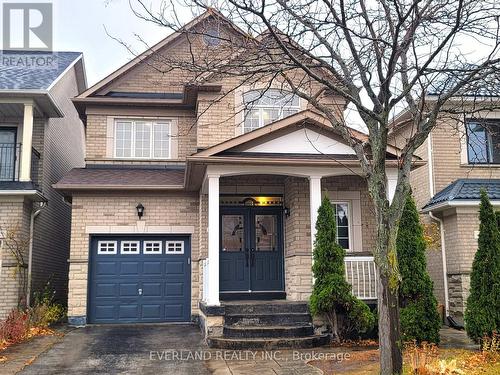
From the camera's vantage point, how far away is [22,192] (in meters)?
11.4

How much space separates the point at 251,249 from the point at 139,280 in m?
2.89

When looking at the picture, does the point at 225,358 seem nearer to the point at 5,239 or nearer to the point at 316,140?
the point at 316,140

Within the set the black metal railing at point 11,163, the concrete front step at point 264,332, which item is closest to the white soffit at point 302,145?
the concrete front step at point 264,332

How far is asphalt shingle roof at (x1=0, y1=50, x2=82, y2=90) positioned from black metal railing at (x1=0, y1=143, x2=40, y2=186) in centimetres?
167

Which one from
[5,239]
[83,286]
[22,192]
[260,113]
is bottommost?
[83,286]

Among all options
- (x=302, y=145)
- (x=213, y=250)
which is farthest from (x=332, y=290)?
(x=302, y=145)

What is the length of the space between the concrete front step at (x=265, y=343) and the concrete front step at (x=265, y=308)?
0.71 meters

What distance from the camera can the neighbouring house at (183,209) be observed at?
1116cm

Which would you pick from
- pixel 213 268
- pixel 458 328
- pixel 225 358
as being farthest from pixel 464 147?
pixel 225 358

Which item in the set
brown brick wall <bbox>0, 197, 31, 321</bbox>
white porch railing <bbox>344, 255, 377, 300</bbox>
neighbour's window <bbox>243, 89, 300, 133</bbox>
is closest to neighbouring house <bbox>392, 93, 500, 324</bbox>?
white porch railing <bbox>344, 255, 377, 300</bbox>

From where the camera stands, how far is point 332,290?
9055 mm

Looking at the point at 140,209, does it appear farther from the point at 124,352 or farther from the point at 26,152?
the point at 124,352

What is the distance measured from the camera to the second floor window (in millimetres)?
13625

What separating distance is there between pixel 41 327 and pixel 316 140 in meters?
7.09
